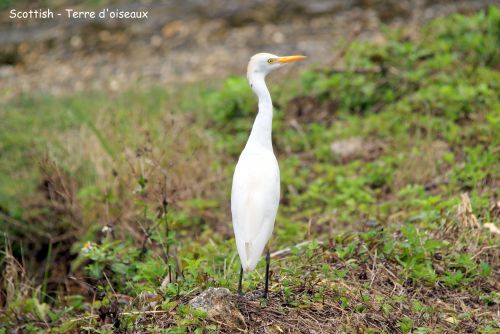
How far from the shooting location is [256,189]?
2998 millimetres

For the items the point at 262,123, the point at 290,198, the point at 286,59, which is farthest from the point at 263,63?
the point at 290,198

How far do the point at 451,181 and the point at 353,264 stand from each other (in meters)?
1.68

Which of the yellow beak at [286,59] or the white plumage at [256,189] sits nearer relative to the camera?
the white plumage at [256,189]

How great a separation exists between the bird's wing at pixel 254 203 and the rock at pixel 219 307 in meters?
0.20

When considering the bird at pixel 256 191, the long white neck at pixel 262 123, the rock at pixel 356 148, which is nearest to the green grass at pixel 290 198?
the rock at pixel 356 148

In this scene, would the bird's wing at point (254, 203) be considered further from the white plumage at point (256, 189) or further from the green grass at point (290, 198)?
the green grass at point (290, 198)

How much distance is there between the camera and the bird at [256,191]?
2904 mm

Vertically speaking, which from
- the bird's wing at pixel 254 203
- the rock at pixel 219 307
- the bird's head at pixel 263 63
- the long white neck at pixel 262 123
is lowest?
the rock at pixel 219 307

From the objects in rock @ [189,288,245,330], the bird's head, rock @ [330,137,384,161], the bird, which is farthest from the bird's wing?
rock @ [330,137,384,161]

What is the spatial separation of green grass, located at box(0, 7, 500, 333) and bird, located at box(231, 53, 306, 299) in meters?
0.29

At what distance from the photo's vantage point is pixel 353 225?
4.48 m

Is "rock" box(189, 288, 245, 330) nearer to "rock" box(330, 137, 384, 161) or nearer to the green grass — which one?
the green grass

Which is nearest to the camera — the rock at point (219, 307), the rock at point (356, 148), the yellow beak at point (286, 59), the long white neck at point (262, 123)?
the rock at point (219, 307)

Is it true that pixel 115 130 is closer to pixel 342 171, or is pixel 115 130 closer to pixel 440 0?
pixel 342 171
